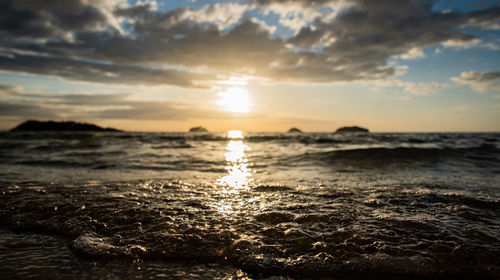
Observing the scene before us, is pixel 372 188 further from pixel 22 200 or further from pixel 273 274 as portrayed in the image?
pixel 22 200

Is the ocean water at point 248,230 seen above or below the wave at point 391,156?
below

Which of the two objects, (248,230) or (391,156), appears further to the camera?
(391,156)

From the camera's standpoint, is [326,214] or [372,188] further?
[372,188]

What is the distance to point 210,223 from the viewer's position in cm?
326

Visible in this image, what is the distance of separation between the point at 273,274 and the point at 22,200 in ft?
14.4

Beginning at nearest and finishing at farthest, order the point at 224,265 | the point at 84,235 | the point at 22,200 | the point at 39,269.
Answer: the point at 39,269 → the point at 224,265 → the point at 84,235 → the point at 22,200

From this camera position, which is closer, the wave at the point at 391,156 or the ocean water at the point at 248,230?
the ocean water at the point at 248,230

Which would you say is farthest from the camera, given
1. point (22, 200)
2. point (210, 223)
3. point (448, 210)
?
point (22, 200)

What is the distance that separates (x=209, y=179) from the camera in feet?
21.4

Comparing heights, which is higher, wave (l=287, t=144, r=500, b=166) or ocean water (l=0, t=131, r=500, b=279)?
wave (l=287, t=144, r=500, b=166)

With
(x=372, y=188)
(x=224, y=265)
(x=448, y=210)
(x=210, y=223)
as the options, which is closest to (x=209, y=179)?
(x=210, y=223)

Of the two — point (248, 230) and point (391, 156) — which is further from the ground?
point (391, 156)

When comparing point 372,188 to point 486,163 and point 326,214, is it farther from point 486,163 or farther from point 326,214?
point 486,163

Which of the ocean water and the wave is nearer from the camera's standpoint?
the ocean water
